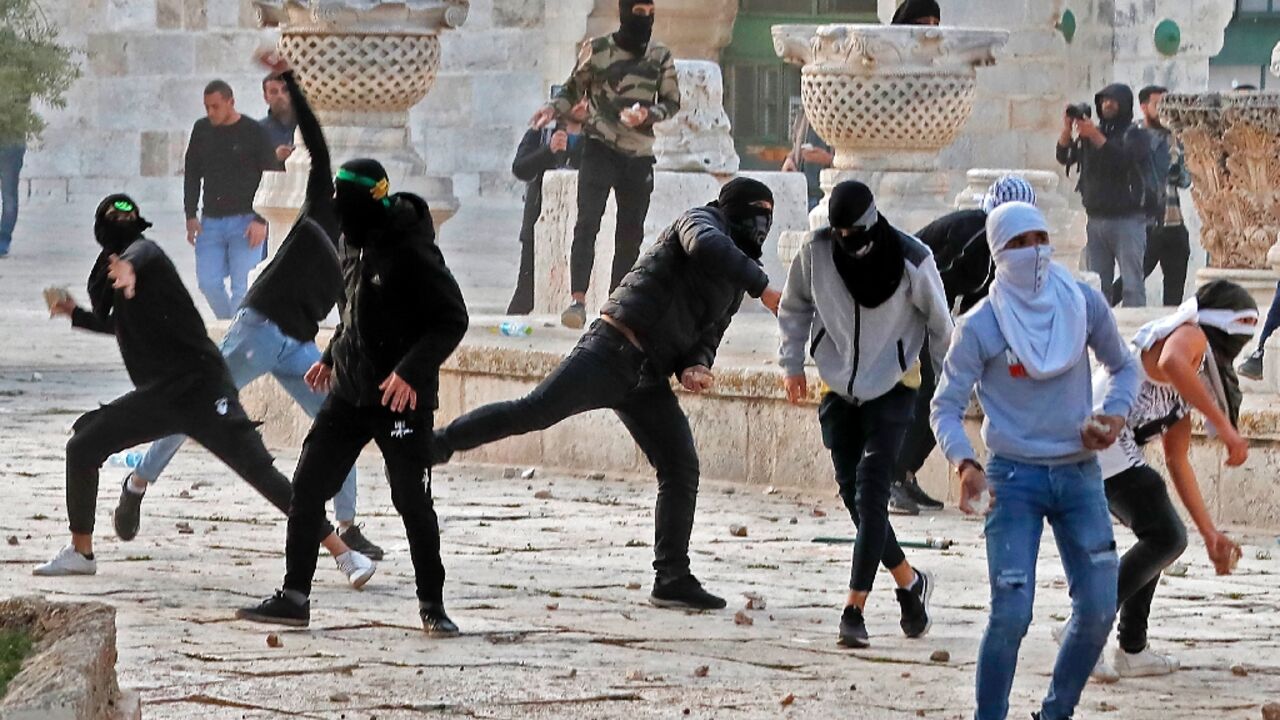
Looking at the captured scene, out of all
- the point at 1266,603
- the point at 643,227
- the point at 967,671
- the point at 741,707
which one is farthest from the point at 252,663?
the point at 643,227

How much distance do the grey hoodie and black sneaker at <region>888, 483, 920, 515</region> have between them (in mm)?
2756

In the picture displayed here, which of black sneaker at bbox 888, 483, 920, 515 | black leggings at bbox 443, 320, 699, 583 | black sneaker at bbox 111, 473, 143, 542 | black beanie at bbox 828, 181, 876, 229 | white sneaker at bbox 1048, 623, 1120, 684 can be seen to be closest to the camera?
white sneaker at bbox 1048, 623, 1120, 684

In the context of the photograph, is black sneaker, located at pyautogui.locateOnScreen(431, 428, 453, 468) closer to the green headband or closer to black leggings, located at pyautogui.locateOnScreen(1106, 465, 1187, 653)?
the green headband

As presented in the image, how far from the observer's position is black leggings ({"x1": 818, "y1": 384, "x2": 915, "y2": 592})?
317 inches

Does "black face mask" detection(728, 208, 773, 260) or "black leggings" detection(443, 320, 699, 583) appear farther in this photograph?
"black leggings" detection(443, 320, 699, 583)

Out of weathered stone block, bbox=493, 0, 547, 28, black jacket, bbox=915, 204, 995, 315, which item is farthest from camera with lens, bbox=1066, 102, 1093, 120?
weathered stone block, bbox=493, 0, 547, 28

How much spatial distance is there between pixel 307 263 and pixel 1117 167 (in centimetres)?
800

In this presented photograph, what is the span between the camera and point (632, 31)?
44.8 ft

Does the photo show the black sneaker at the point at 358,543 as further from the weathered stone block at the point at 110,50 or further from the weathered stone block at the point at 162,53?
the weathered stone block at the point at 110,50

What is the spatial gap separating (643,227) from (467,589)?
5878mm

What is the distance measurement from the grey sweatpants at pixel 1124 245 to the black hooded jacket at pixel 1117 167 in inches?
2.1

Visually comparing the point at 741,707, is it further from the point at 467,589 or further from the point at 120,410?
the point at 120,410

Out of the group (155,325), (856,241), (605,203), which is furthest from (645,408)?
(605,203)

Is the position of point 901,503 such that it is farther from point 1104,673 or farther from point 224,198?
point 224,198
